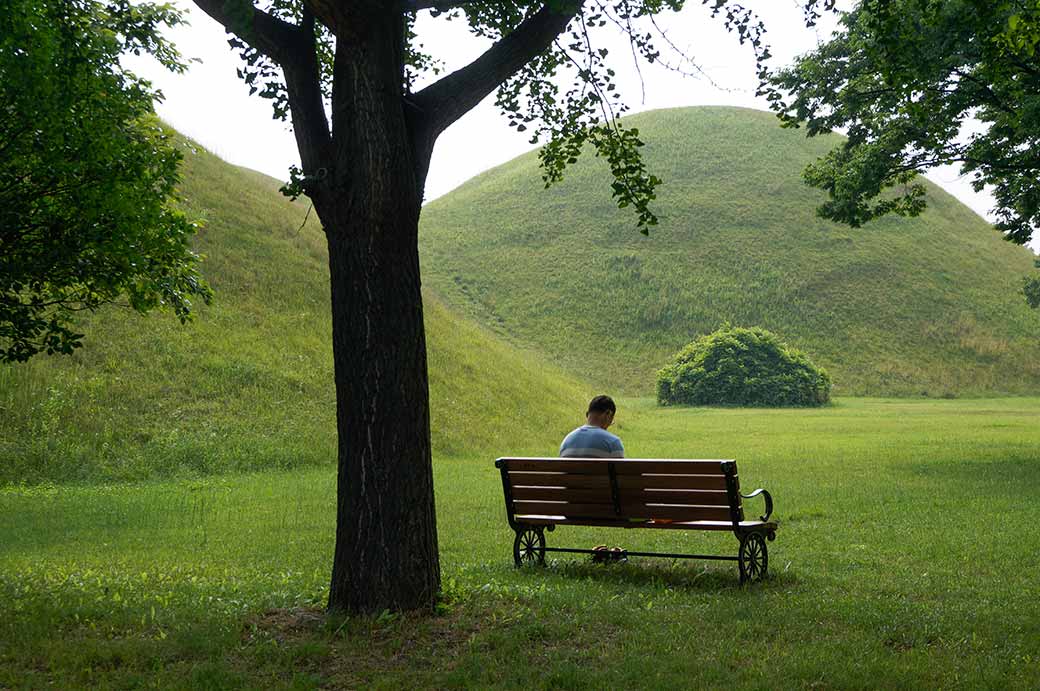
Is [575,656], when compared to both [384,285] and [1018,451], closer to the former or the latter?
[384,285]

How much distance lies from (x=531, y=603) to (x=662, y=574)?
83.2 inches

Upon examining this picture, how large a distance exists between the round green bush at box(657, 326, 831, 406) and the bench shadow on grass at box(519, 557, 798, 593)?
44586 mm

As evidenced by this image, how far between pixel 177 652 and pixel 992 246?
325 ft

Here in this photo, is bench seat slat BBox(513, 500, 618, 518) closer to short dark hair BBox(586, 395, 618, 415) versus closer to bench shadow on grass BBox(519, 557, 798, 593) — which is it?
bench shadow on grass BBox(519, 557, 798, 593)

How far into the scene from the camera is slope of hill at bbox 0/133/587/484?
21172mm

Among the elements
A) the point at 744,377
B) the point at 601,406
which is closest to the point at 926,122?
the point at 601,406

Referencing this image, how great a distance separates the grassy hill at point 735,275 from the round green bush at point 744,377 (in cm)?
995

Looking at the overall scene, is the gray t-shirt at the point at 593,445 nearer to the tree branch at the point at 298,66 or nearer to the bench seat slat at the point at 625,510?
the bench seat slat at the point at 625,510

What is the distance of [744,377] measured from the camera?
179 ft

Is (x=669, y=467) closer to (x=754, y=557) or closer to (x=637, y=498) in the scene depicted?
(x=637, y=498)

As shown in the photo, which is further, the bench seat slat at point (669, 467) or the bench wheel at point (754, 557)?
the bench wheel at point (754, 557)

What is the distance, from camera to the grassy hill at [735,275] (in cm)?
7094

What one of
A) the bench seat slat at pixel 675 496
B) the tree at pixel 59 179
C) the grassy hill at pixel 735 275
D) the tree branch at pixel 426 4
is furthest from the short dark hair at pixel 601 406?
the grassy hill at pixel 735 275

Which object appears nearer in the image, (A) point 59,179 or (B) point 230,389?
(A) point 59,179
